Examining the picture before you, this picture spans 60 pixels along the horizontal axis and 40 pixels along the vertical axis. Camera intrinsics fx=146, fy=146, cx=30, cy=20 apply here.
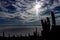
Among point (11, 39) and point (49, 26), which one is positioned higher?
point (49, 26)

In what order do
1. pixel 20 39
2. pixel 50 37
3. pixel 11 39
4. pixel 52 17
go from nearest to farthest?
pixel 52 17, pixel 50 37, pixel 20 39, pixel 11 39

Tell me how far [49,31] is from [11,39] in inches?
2110

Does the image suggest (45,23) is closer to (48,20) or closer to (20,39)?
(48,20)

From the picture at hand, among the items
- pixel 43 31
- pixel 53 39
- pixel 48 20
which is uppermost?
pixel 48 20

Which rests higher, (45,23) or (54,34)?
(45,23)

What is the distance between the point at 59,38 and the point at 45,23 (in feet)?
17.4

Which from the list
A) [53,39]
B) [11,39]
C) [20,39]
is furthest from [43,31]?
[11,39]

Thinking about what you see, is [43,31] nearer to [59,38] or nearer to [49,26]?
[49,26]

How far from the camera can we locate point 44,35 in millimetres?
31047

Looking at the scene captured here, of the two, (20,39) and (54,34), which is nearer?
(54,34)

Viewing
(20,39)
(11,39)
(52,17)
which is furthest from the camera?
(11,39)

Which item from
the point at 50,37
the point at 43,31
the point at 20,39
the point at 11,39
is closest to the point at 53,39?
the point at 50,37

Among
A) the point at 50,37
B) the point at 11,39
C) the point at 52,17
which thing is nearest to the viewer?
the point at 52,17

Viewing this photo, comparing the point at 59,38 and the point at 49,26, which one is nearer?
the point at 49,26
